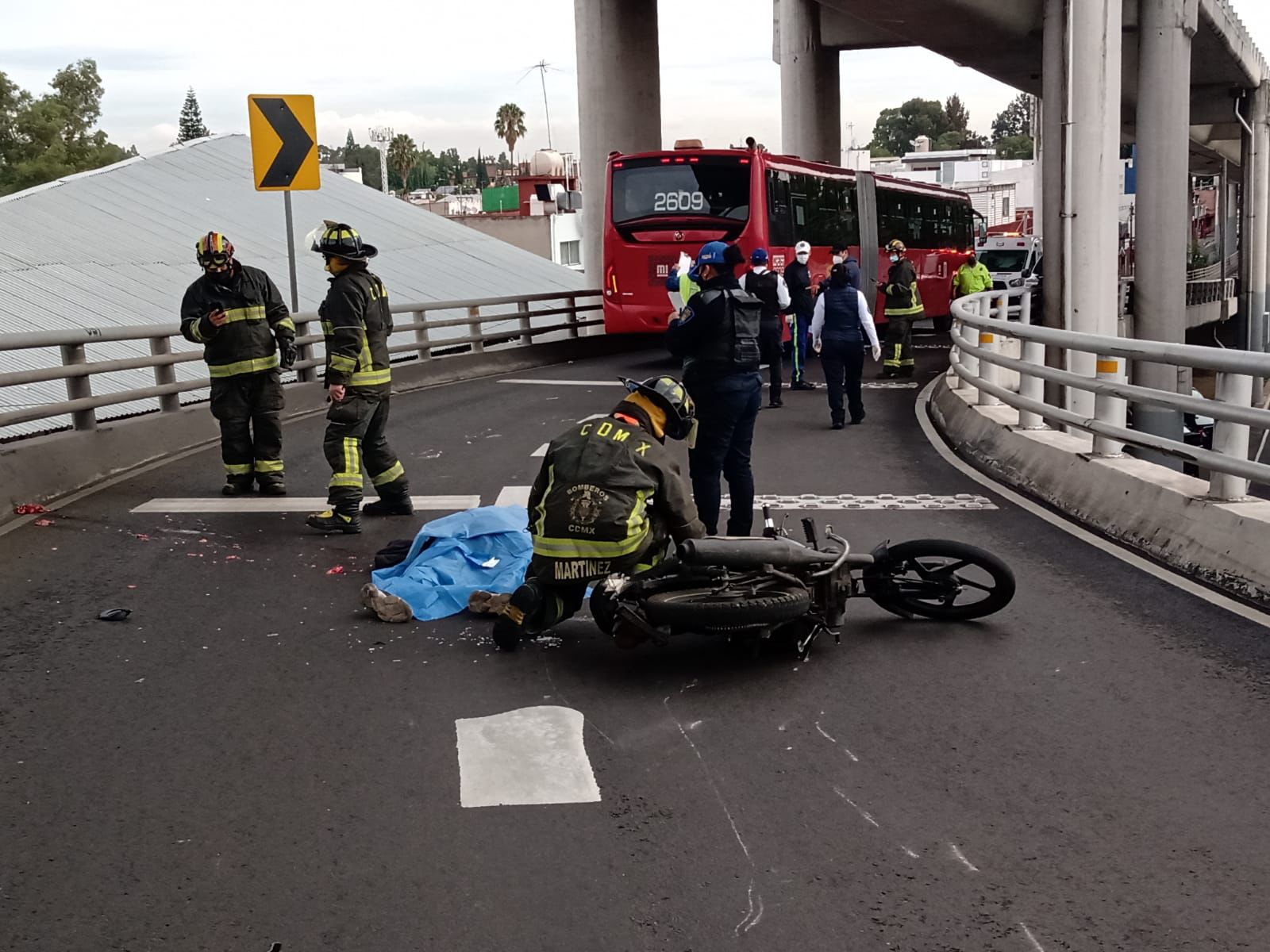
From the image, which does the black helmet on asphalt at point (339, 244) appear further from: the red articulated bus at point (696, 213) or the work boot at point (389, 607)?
the red articulated bus at point (696, 213)

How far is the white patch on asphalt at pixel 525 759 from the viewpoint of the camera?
16.5ft

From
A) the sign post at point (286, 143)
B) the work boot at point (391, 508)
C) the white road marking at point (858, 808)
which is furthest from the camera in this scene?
the sign post at point (286, 143)

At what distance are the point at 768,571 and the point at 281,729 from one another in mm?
2193

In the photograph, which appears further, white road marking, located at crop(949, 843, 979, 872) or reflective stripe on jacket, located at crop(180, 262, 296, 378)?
reflective stripe on jacket, located at crop(180, 262, 296, 378)

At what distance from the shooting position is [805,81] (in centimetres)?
4509

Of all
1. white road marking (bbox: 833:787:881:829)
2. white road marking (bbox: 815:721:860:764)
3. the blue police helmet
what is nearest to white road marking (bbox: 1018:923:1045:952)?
white road marking (bbox: 833:787:881:829)

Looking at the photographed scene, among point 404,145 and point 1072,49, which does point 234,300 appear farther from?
point 404,145

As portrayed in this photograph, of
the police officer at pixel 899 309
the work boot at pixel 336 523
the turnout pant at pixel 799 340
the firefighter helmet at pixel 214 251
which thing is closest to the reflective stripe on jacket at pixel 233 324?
the firefighter helmet at pixel 214 251

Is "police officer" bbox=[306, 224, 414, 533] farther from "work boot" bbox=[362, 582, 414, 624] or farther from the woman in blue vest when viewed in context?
the woman in blue vest

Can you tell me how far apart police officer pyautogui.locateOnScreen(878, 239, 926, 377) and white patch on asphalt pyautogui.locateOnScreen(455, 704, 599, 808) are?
14.7m

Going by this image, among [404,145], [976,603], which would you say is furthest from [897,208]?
[404,145]

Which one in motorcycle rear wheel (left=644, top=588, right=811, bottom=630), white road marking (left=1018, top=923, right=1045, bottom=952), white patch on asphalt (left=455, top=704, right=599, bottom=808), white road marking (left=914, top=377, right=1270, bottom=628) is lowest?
white road marking (left=914, top=377, right=1270, bottom=628)

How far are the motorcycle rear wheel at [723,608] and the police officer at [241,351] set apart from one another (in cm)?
544

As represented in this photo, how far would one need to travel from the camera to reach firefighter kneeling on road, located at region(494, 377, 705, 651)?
652 cm
